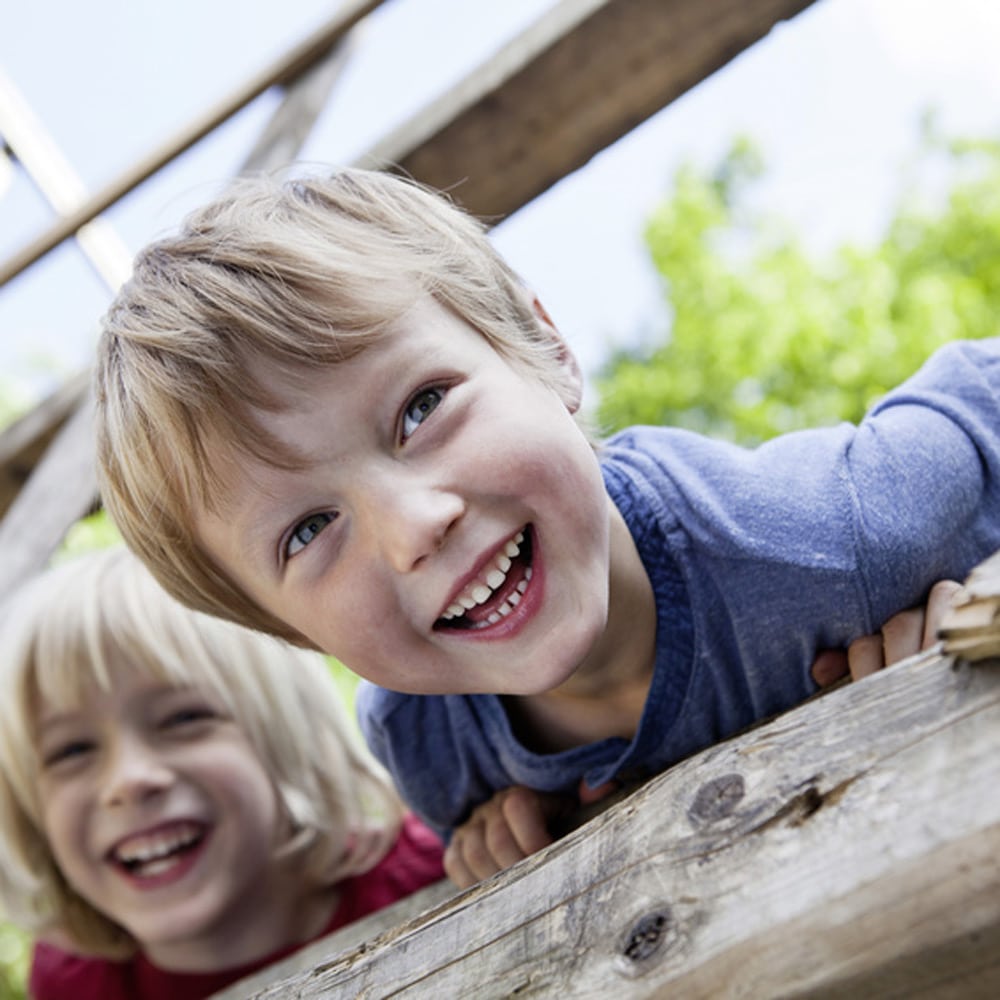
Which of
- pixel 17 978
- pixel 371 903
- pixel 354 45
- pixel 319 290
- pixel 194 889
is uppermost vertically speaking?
pixel 354 45

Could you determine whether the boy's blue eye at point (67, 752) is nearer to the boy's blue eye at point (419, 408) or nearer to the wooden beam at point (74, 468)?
the wooden beam at point (74, 468)

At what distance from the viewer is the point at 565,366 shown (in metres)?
1.13

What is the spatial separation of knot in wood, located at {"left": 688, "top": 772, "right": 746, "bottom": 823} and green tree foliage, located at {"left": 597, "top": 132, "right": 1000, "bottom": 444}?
5.66 meters

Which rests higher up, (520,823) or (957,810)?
(957,810)

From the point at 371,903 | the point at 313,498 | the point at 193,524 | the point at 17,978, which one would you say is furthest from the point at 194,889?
the point at 17,978

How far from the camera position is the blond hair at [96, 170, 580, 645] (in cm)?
91

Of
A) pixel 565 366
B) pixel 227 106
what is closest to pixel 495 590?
pixel 565 366

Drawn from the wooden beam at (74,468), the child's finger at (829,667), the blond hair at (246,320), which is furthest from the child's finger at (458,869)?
the wooden beam at (74,468)

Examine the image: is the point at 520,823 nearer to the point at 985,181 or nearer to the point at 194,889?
the point at 194,889

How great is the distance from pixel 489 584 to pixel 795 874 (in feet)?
1.43

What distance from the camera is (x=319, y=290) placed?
0.94 m

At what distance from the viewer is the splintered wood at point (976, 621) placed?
0.51 metres

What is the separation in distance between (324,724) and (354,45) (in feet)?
3.57

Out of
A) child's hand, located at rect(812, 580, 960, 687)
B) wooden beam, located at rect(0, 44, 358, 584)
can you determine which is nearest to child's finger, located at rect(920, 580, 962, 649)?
child's hand, located at rect(812, 580, 960, 687)
